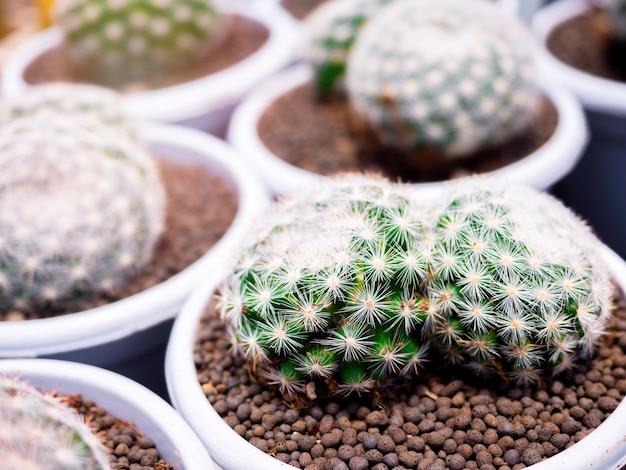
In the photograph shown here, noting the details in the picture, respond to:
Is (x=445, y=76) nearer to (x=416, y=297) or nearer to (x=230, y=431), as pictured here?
(x=416, y=297)

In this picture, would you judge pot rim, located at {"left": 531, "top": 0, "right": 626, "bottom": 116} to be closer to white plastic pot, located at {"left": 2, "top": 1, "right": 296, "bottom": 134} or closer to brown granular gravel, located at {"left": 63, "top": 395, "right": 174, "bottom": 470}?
white plastic pot, located at {"left": 2, "top": 1, "right": 296, "bottom": 134}

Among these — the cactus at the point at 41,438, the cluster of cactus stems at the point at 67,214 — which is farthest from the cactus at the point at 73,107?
the cactus at the point at 41,438

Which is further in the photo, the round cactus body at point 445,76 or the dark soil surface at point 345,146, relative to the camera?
the dark soil surface at point 345,146

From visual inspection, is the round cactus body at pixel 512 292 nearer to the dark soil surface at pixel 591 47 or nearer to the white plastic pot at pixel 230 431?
the white plastic pot at pixel 230 431

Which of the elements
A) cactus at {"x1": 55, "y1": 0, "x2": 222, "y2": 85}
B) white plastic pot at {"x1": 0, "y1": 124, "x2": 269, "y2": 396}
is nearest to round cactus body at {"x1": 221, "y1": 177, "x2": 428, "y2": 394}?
white plastic pot at {"x1": 0, "y1": 124, "x2": 269, "y2": 396}

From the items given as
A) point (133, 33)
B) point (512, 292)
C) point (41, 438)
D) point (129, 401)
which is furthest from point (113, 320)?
point (133, 33)

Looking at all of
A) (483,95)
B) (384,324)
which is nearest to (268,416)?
(384,324)
